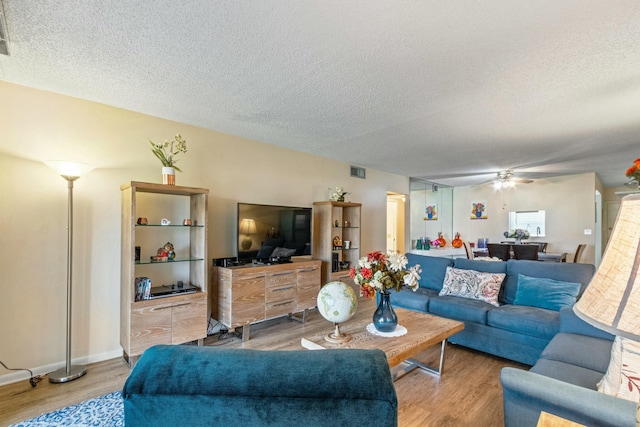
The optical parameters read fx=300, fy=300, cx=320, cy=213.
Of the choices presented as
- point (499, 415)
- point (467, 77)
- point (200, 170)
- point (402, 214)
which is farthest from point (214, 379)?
point (402, 214)

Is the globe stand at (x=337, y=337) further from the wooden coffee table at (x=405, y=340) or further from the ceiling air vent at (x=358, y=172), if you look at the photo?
the ceiling air vent at (x=358, y=172)

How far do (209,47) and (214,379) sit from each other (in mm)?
1948

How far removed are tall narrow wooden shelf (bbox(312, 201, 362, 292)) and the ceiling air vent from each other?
2.43 feet

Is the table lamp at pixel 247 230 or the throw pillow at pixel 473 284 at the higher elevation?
the table lamp at pixel 247 230

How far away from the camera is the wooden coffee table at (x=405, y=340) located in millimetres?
1993

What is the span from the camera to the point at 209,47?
1.93m

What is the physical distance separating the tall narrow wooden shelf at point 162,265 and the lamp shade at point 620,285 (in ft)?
9.76

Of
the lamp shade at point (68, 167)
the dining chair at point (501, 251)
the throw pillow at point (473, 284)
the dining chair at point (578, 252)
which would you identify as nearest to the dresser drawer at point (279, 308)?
the throw pillow at point (473, 284)

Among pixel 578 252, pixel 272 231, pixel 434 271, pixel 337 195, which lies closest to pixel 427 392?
pixel 434 271

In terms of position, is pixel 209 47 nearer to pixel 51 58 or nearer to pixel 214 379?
pixel 51 58

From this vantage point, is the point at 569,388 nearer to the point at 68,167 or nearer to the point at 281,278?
the point at 281,278

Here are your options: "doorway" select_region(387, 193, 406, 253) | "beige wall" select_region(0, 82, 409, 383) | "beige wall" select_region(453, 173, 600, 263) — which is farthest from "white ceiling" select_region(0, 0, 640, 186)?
"doorway" select_region(387, 193, 406, 253)

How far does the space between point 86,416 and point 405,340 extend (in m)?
2.24

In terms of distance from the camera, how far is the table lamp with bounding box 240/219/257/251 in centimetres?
365
